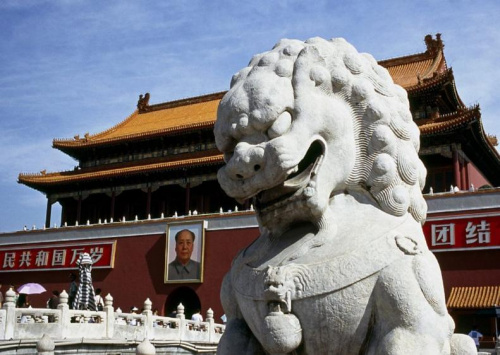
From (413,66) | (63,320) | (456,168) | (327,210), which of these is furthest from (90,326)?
(413,66)

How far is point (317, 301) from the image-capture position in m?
2.13

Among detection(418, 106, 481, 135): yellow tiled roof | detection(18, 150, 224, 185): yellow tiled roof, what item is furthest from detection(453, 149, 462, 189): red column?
detection(18, 150, 224, 185): yellow tiled roof

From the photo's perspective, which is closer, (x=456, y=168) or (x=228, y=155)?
(x=228, y=155)

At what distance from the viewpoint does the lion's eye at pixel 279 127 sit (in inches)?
89.0

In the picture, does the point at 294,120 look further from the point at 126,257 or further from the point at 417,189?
the point at 126,257

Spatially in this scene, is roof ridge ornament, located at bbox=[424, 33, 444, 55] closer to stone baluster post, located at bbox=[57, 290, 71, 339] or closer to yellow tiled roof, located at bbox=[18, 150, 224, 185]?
yellow tiled roof, located at bbox=[18, 150, 224, 185]

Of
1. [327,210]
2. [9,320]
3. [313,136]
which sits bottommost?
[327,210]

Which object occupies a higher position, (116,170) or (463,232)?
(116,170)

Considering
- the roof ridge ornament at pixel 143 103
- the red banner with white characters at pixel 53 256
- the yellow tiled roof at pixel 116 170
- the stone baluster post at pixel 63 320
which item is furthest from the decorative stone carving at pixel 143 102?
the stone baluster post at pixel 63 320

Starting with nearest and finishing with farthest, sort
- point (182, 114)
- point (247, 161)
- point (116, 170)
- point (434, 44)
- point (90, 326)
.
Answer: point (247, 161) → point (90, 326) → point (434, 44) → point (116, 170) → point (182, 114)

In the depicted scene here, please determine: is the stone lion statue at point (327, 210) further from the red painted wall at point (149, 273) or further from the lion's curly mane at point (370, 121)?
the red painted wall at point (149, 273)

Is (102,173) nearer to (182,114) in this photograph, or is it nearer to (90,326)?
(182,114)

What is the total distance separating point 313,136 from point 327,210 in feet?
0.91

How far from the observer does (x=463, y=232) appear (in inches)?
543
